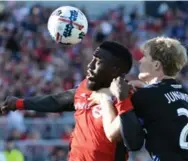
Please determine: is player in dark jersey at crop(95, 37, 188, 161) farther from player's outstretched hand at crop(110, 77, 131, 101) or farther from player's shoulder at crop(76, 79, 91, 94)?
player's shoulder at crop(76, 79, 91, 94)

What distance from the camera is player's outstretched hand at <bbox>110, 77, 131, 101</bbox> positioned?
17.9 ft

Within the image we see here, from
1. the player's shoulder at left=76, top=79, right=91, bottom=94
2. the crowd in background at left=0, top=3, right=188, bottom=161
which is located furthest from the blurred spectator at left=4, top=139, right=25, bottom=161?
the player's shoulder at left=76, top=79, right=91, bottom=94

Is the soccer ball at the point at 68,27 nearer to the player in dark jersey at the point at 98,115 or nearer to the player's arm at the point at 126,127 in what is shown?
the player in dark jersey at the point at 98,115

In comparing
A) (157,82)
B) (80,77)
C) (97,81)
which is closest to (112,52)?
(97,81)

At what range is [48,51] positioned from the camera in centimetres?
1786

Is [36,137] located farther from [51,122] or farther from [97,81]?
[97,81]

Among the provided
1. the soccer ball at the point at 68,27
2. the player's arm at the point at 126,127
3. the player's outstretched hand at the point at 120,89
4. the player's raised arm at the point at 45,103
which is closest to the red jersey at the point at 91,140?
the player's raised arm at the point at 45,103

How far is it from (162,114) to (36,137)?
8188 millimetres

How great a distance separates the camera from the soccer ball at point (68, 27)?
709cm

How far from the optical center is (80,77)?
54.8 feet

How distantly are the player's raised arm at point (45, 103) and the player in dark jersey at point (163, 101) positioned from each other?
117cm

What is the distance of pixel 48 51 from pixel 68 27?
10.8 metres

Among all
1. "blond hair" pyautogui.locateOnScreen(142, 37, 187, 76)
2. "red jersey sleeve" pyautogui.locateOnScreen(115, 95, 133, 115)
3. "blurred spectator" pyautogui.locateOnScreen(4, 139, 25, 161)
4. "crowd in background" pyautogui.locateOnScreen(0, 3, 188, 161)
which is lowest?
"blurred spectator" pyautogui.locateOnScreen(4, 139, 25, 161)

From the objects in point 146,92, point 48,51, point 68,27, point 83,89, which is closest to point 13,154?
point 48,51
